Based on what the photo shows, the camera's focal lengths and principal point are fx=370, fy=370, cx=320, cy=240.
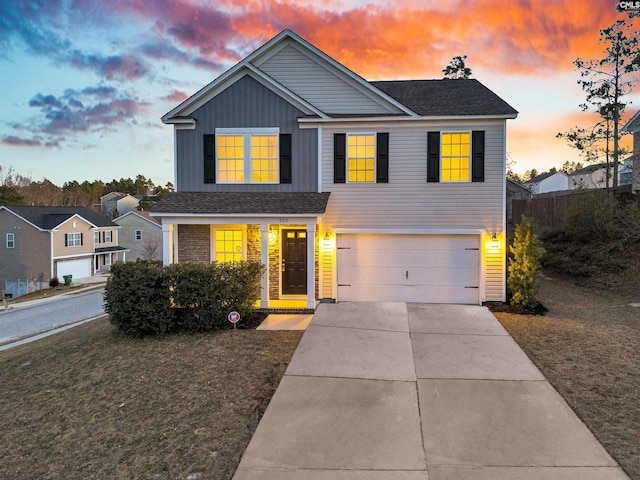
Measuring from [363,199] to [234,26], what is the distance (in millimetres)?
10045

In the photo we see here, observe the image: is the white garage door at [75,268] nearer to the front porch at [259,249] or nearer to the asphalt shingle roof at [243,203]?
the front porch at [259,249]

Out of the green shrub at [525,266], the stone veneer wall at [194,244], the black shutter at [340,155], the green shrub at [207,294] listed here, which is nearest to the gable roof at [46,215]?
the stone veneer wall at [194,244]

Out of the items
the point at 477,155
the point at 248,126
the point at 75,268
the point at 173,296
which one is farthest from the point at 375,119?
the point at 75,268

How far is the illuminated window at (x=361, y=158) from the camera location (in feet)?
35.0

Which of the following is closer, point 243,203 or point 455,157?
point 243,203

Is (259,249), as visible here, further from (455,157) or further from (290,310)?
(455,157)

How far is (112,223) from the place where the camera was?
41.9 m

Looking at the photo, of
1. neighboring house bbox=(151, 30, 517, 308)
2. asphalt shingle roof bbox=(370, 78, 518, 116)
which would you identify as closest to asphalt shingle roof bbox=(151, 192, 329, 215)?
neighboring house bbox=(151, 30, 517, 308)

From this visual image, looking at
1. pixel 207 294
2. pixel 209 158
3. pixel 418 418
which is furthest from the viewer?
pixel 209 158

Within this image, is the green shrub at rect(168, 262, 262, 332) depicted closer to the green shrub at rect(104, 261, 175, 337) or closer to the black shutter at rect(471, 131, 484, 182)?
the green shrub at rect(104, 261, 175, 337)

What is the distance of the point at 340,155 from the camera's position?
1068 centimetres

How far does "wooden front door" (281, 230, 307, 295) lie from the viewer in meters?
11.0

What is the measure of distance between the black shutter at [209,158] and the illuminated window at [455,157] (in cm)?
661

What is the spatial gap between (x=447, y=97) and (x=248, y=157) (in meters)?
6.32
